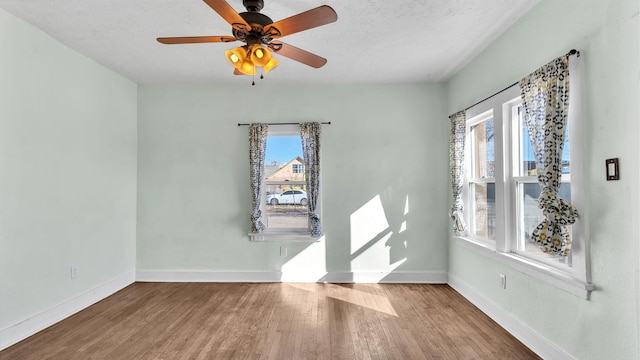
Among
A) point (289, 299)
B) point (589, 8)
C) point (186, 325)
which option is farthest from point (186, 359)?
point (589, 8)

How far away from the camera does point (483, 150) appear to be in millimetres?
3775

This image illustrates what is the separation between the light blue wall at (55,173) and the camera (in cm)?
286

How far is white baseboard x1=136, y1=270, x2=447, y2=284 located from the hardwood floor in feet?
1.00

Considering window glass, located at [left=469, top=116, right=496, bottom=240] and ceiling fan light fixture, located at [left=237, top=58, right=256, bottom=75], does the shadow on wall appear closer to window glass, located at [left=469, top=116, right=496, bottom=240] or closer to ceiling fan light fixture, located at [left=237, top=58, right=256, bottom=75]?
window glass, located at [left=469, top=116, right=496, bottom=240]

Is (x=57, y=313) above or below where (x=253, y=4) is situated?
below

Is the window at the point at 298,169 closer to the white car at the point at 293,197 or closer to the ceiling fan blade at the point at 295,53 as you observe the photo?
the white car at the point at 293,197

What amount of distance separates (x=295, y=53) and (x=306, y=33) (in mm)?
783

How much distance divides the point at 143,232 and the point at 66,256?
129 centimetres

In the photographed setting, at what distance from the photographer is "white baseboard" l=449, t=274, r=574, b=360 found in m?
2.49

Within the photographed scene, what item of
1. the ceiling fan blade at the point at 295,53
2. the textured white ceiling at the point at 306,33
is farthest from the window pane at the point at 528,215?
the ceiling fan blade at the point at 295,53

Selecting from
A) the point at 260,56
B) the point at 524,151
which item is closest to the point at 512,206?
the point at 524,151

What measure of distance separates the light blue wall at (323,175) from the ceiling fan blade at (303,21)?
249 centimetres

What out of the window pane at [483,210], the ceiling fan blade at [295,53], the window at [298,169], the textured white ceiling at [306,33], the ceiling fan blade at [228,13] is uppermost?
the textured white ceiling at [306,33]

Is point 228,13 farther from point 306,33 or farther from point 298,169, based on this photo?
point 298,169
